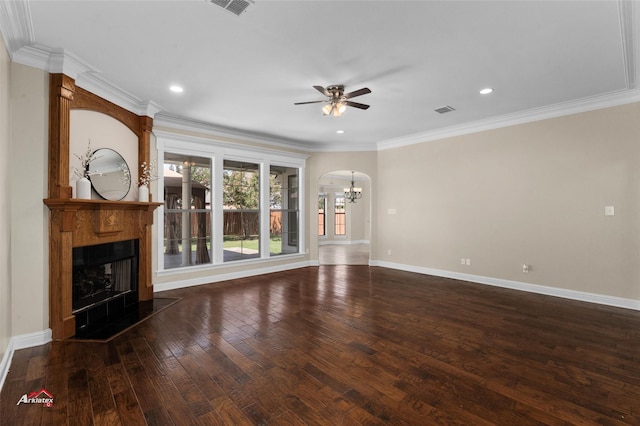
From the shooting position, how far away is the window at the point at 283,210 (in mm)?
6648

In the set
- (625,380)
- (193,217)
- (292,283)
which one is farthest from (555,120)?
(193,217)

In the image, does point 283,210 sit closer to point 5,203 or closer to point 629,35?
point 5,203

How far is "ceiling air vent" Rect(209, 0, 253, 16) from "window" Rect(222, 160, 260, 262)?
3.74 meters

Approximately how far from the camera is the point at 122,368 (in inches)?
97.9

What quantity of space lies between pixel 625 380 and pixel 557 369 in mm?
446

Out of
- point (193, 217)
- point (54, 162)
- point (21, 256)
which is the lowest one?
point (21, 256)

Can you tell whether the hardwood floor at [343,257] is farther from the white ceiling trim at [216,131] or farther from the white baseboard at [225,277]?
the white ceiling trim at [216,131]

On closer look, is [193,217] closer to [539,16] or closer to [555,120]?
[539,16]

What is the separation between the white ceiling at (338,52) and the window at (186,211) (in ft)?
3.48

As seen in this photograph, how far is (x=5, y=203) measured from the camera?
263cm

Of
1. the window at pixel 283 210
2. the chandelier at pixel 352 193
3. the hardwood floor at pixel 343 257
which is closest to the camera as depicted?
the window at pixel 283 210

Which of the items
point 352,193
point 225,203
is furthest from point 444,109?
point 352,193

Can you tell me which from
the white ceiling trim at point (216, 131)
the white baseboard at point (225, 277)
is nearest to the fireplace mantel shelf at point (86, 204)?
the white baseboard at point (225, 277)

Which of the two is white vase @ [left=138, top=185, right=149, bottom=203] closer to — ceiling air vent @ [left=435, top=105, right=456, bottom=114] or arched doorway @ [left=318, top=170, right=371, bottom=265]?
ceiling air vent @ [left=435, top=105, right=456, bottom=114]
